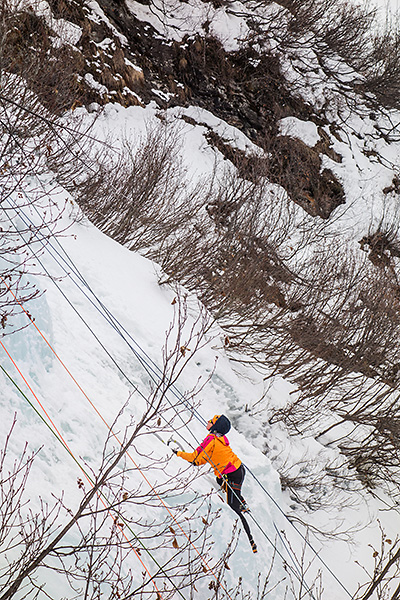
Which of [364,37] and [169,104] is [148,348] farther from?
[364,37]

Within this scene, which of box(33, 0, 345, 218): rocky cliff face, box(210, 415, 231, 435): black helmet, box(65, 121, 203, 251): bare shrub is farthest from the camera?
box(33, 0, 345, 218): rocky cliff face

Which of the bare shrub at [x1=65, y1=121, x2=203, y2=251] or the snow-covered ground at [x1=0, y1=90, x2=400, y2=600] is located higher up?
the bare shrub at [x1=65, y1=121, x2=203, y2=251]

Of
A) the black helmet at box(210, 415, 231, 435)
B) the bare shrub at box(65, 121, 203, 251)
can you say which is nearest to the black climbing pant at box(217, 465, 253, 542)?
the black helmet at box(210, 415, 231, 435)

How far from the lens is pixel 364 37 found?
21.2 m

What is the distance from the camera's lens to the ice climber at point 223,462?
199 inches

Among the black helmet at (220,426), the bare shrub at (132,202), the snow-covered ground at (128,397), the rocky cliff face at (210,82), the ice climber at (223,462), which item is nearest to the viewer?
the snow-covered ground at (128,397)

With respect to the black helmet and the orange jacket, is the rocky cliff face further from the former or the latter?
the orange jacket

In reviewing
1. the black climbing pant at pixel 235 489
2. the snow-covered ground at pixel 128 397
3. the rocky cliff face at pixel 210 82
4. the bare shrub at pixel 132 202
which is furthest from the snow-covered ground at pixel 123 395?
the rocky cliff face at pixel 210 82

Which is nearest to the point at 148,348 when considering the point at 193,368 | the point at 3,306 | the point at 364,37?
the point at 193,368

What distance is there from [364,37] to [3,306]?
22.7m

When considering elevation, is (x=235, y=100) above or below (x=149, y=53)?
below

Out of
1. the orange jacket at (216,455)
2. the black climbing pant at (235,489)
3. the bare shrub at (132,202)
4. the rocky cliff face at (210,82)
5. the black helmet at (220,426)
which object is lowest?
the black climbing pant at (235,489)

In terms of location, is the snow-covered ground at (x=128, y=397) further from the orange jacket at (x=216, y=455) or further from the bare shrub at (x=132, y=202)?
the bare shrub at (x=132, y=202)

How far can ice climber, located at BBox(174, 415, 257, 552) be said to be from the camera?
5.05 m
